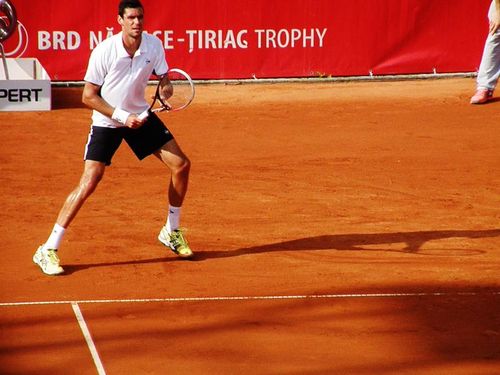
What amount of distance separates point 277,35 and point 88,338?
11.9 meters

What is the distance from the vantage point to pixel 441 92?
18.6 meters

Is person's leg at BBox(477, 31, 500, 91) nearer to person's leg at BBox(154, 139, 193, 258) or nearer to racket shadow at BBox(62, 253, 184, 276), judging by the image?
person's leg at BBox(154, 139, 193, 258)

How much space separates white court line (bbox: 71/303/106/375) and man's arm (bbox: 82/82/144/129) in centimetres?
146

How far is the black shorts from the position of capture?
9172mm

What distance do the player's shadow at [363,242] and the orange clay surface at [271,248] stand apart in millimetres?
29

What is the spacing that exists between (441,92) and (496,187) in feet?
20.4

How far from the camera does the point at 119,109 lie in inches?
351

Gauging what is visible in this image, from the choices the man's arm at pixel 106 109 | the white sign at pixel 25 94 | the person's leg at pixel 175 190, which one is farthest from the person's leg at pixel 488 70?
the man's arm at pixel 106 109

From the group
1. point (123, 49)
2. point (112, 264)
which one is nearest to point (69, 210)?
point (112, 264)

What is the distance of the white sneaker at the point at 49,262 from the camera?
359 inches

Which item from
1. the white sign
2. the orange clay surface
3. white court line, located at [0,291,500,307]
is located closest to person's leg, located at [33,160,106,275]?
the orange clay surface

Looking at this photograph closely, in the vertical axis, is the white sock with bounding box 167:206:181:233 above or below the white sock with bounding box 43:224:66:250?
above

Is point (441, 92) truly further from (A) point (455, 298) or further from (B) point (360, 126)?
(A) point (455, 298)

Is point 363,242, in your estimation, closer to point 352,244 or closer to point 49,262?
point 352,244
